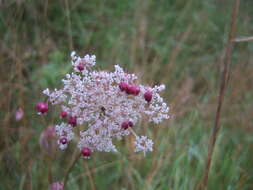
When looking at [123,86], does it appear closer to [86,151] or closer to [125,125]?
[125,125]

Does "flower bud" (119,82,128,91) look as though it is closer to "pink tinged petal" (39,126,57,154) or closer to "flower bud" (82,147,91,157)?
"flower bud" (82,147,91,157)

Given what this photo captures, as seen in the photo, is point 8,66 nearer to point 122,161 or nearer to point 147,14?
point 122,161

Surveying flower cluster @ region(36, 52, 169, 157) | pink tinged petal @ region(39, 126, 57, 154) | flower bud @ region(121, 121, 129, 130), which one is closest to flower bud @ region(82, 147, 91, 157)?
flower cluster @ region(36, 52, 169, 157)

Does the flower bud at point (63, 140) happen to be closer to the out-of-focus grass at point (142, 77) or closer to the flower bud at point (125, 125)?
the flower bud at point (125, 125)

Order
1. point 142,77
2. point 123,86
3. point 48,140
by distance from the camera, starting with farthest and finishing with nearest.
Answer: point 142,77, point 48,140, point 123,86

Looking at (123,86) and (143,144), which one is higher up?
(123,86)

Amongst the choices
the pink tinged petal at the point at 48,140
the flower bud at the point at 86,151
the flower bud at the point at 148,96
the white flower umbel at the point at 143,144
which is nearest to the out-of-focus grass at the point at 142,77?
the pink tinged petal at the point at 48,140

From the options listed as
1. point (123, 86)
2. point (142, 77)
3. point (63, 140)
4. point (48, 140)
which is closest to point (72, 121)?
point (63, 140)
